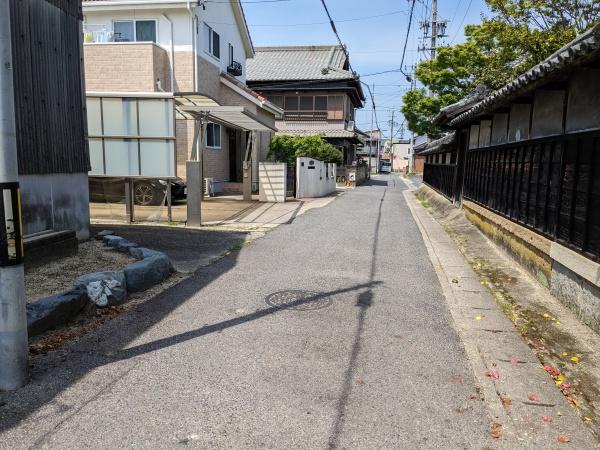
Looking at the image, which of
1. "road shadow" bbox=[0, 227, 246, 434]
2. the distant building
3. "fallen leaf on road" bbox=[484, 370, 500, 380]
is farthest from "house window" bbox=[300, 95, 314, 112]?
"fallen leaf on road" bbox=[484, 370, 500, 380]

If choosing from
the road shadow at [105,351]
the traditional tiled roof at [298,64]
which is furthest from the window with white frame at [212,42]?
the road shadow at [105,351]

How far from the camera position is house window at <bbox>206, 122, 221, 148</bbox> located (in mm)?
22066

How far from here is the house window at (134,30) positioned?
1930 centimetres

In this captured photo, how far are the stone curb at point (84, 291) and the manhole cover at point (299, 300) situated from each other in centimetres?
173

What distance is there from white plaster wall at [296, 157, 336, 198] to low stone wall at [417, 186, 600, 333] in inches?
458

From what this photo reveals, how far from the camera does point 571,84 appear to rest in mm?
6797

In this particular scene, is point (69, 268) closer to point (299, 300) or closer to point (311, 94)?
point (299, 300)

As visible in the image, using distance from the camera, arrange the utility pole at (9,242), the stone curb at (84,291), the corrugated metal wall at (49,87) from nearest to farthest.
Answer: the utility pole at (9,242) → the stone curb at (84,291) → the corrugated metal wall at (49,87)

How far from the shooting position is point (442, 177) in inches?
854

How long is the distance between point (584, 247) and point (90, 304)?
6.01 meters

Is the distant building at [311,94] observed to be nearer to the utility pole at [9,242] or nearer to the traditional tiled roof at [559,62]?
the traditional tiled roof at [559,62]

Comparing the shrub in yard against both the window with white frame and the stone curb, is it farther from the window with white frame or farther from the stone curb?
the stone curb

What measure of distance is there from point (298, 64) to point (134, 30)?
2122 centimetres

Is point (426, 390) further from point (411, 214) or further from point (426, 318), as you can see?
point (411, 214)
